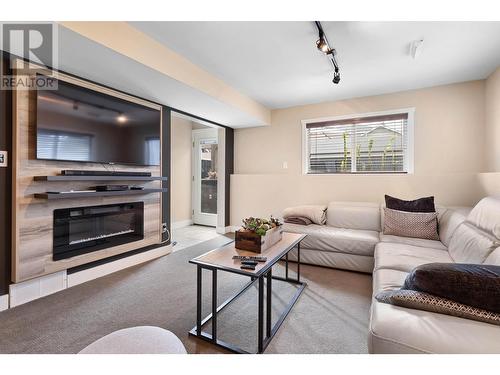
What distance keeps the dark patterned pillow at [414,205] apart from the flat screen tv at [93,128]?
10.3ft

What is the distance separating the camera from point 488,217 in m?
1.88

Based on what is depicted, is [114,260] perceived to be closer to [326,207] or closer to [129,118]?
[129,118]

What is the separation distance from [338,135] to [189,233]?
11.1ft

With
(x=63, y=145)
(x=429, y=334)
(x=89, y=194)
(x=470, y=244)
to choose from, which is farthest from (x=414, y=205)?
(x=63, y=145)

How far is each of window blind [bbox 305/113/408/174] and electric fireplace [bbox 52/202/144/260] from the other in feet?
9.72

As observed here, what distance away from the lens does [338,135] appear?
405 cm

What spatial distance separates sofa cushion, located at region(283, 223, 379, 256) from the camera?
2691 millimetres

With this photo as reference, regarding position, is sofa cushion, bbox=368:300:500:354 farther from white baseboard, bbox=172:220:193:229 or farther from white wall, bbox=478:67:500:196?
white baseboard, bbox=172:220:193:229

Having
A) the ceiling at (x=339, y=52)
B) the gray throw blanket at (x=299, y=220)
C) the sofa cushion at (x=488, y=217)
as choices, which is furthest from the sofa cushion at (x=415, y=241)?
the ceiling at (x=339, y=52)

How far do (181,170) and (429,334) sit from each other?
16.8ft

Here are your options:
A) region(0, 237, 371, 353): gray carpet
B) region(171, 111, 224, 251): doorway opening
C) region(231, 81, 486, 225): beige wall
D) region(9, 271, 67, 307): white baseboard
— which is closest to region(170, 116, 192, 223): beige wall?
region(171, 111, 224, 251): doorway opening

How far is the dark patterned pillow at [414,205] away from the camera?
279cm
